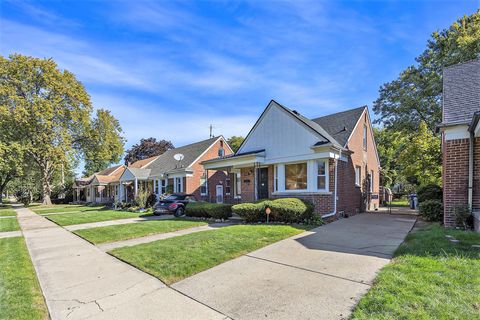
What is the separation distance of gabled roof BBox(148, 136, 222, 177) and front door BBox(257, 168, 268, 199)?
35.0 ft

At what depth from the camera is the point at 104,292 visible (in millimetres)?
4609

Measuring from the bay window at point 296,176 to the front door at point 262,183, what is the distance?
1.72 metres

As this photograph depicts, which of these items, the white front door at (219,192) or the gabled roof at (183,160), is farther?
the gabled roof at (183,160)

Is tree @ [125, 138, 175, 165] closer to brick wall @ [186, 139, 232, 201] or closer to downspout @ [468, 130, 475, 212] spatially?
brick wall @ [186, 139, 232, 201]

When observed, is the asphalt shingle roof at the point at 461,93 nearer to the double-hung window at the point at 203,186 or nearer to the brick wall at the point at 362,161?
the brick wall at the point at 362,161

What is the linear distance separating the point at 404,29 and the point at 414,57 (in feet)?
40.4

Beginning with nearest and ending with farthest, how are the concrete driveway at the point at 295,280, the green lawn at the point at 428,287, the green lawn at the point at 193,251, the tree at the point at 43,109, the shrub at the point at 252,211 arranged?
the green lawn at the point at 428,287, the concrete driveway at the point at 295,280, the green lawn at the point at 193,251, the shrub at the point at 252,211, the tree at the point at 43,109

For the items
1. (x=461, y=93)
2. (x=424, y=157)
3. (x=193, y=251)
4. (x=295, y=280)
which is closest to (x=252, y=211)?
(x=193, y=251)

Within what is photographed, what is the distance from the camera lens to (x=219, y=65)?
1266 cm

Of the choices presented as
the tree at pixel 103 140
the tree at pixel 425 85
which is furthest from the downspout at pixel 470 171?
the tree at pixel 103 140

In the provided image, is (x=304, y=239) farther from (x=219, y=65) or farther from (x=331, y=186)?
(x=219, y=65)

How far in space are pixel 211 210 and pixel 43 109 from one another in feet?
94.8

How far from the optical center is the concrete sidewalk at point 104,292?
379 centimetres

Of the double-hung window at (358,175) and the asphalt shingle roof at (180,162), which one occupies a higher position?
the asphalt shingle roof at (180,162)
